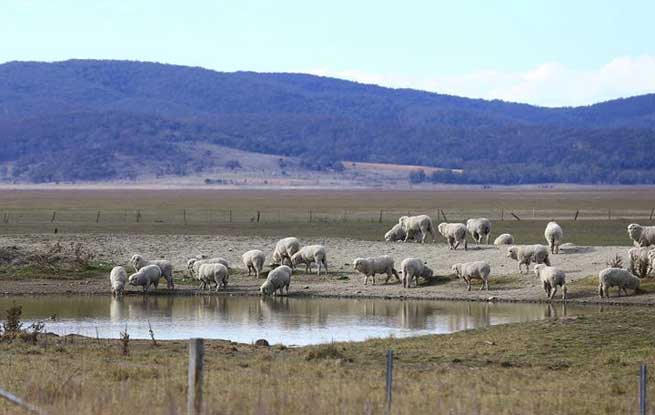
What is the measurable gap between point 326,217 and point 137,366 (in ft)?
174

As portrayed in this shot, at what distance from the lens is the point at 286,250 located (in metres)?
38.9

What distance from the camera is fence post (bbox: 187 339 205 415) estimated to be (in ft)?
39.9

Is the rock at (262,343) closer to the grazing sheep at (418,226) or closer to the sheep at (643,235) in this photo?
the sheep at (643,235)

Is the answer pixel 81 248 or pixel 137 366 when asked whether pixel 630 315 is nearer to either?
pixel 137 366

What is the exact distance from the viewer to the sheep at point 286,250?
38.9m

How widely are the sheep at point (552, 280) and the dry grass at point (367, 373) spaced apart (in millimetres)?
7273

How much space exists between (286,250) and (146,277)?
5.50 meters

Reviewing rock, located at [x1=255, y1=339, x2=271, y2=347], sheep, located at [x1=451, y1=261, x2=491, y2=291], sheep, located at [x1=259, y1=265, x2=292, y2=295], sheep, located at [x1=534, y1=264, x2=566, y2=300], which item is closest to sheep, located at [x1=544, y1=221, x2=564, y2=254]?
sheep, located at [x1=451, y1=261, x2=491, y2=291]

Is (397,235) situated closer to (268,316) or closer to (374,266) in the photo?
(374,266)

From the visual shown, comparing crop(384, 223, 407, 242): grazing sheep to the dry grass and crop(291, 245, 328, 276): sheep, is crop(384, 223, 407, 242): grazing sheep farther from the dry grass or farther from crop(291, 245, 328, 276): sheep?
the dry grass

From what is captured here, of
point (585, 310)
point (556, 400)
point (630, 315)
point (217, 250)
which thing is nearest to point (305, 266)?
point (217, 250)

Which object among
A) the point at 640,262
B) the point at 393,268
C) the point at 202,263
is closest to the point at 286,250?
the point at 202,263

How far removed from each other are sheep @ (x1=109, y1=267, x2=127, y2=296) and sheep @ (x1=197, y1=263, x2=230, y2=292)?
216 cm

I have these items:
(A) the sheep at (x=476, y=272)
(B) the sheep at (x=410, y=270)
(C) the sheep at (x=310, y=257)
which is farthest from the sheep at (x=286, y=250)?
(A) the sheep at (x=476, y=272)
